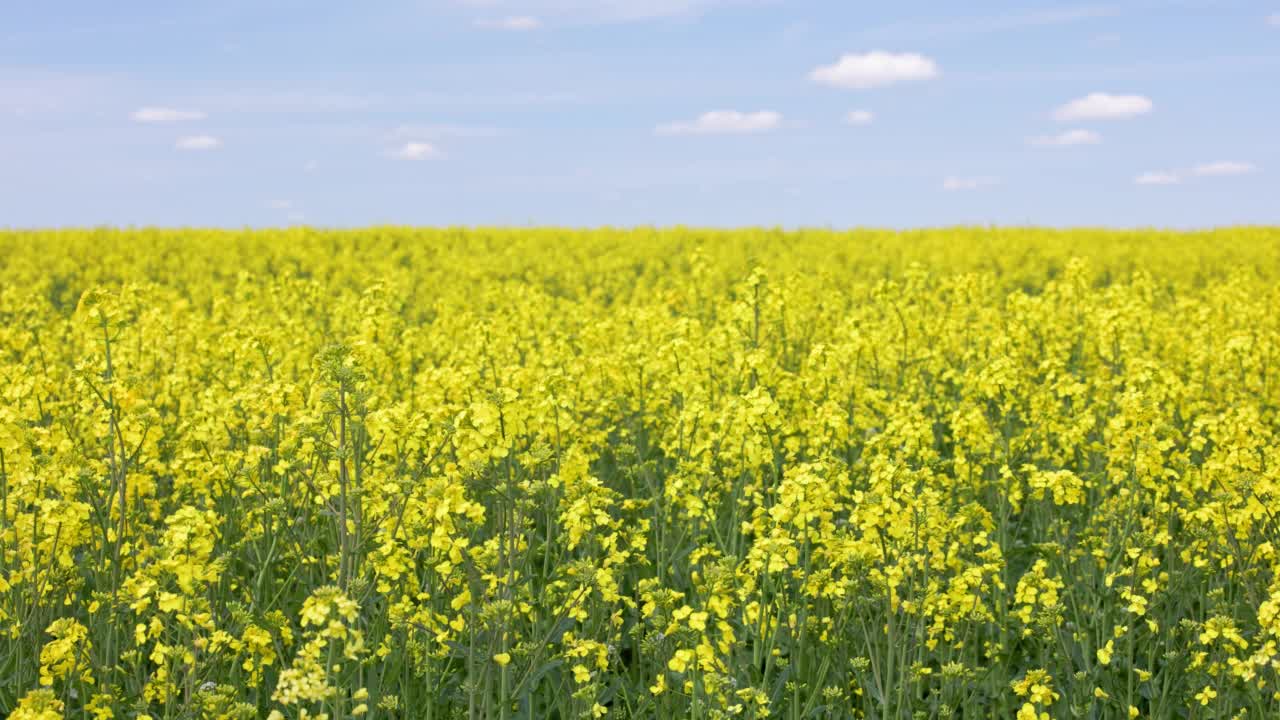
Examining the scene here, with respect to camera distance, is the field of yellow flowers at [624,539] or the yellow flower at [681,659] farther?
the field of yellow flowers at [624,539]

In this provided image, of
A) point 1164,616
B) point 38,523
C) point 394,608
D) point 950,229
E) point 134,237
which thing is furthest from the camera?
point 950,229

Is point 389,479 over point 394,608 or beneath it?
over

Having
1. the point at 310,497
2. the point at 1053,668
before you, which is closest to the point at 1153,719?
the point at 1053,668

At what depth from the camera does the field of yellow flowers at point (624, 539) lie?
4.71 metres

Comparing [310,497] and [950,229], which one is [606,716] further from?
[950,229]

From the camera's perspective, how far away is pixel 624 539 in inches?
270

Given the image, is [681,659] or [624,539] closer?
[681,659]

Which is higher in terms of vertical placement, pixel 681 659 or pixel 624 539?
pixel 681 659

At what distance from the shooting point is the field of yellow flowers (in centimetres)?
471

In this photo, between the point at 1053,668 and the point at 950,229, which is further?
the point at 950,229

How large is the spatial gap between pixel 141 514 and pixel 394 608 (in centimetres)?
244

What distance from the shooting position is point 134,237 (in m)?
31.3

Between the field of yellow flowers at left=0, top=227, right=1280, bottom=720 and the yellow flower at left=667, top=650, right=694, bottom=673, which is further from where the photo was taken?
the field of yellow flowers at left=0, top=227, right=1280, bottom=720

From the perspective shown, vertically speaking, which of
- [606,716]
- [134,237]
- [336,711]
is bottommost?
[606,716]
